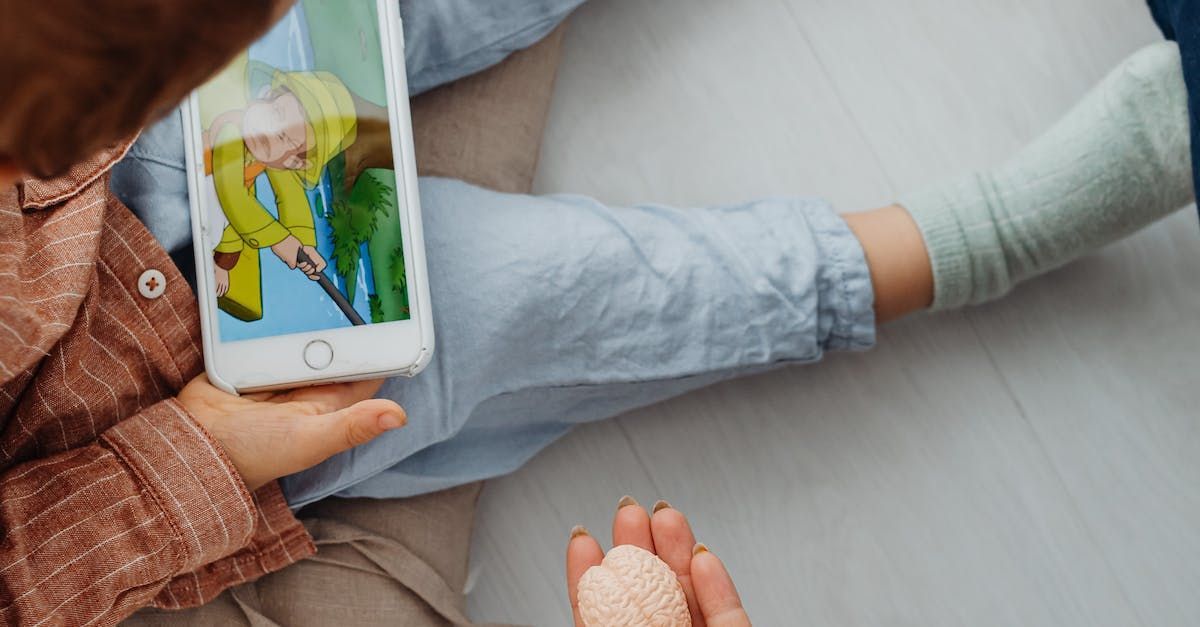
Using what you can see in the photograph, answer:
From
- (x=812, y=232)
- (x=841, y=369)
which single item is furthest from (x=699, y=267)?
(x=841, y=369)

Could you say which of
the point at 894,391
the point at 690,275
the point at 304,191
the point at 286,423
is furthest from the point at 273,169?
the point at 894,391

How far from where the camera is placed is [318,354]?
544 mm

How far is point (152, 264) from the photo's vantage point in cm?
54

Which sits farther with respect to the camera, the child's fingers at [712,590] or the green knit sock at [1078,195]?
the green knit sock at [1078,195]

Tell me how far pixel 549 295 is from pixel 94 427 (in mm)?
269

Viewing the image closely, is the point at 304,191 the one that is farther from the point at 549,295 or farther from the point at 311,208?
the point at 549,295

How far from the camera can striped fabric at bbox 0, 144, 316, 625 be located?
489mm

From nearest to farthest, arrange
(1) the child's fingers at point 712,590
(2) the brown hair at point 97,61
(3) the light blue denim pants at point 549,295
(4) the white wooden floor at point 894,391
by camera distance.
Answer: (2) the brown hair at point 97,61 < (1) the child's fingers at point 712,590 < (3) the light blue denim pants at point 549,295 < (4) the white wooden floor at point 894,391

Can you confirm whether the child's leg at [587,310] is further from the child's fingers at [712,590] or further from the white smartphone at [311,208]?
the child's fingers at [712,590]

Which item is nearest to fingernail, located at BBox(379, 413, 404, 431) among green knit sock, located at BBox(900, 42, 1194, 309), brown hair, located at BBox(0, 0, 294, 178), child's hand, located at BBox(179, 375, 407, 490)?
child's hand, located at BBox(179, 375, 407, 490)

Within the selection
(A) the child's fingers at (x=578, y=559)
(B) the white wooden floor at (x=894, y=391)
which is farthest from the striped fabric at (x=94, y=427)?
(B) the white wooden floor at (x=894, y=391)

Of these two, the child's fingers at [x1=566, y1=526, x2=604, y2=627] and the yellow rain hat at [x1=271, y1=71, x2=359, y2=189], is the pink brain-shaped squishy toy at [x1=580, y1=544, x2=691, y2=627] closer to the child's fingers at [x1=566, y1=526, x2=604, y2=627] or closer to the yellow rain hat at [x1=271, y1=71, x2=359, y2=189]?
the child's fingers at [x1=566, y1=526, x2=604, y2=627]

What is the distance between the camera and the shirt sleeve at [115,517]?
0.49 metres

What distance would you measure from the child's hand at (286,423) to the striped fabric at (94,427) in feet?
0.04
